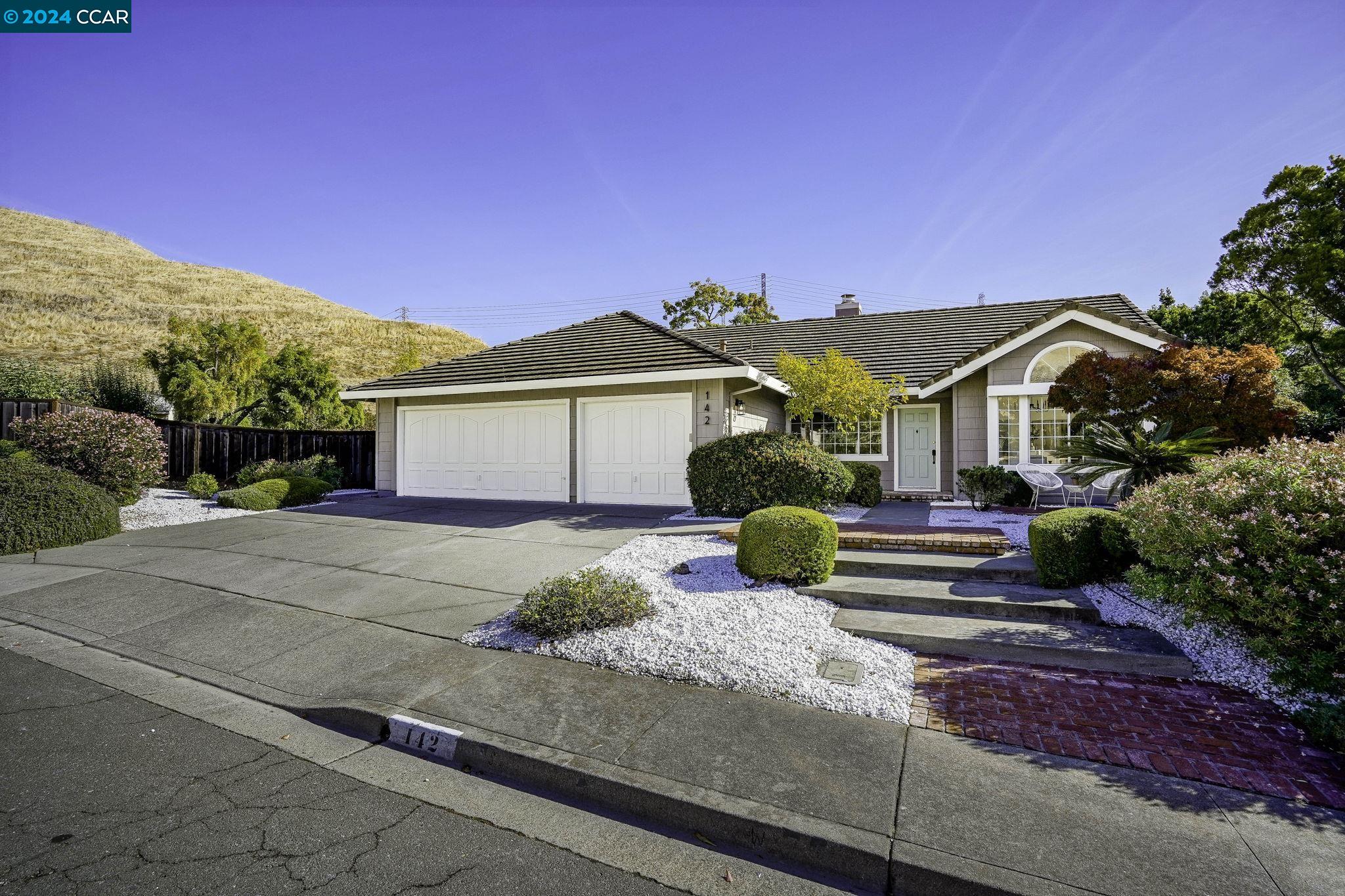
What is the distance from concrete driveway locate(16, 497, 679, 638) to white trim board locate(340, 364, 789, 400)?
260 centimetres

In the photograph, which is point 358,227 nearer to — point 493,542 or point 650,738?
point 493,542

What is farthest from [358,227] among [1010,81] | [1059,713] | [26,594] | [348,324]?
[348,324]

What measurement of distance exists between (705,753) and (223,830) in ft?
7.95

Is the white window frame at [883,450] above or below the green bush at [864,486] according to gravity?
above

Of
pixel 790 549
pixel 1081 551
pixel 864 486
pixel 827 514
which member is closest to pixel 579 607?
pixel 790 549

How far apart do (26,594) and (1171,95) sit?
636 inches

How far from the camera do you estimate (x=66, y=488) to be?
9648 mm

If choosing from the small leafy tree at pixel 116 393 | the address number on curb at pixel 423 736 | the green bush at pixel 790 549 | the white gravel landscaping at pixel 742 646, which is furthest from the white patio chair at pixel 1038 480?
the small leafy tree at pixel 116 393

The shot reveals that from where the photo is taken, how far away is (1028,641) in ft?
16.5

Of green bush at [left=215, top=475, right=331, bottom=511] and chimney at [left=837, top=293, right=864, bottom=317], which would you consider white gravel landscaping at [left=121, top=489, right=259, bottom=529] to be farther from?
chimney at [left=837, top=293, right=864, bottom=317]

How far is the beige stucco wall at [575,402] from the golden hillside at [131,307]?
3708 cm

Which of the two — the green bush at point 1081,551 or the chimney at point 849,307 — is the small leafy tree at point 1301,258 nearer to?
the chimney at point 849,307

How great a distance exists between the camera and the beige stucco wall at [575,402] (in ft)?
40.0

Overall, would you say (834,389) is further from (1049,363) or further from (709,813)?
(709,813)
